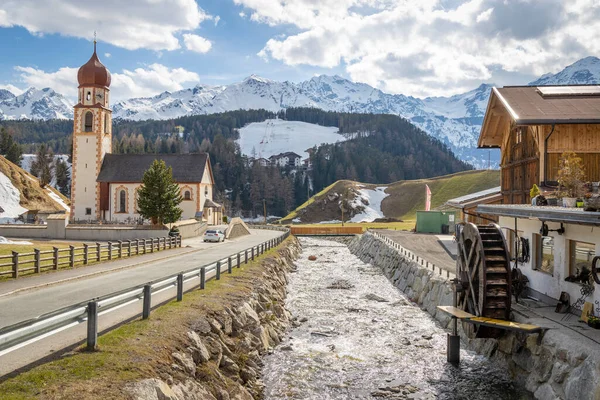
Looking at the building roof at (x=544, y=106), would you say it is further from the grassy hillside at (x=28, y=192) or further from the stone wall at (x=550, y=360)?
the grassy hillside at (x=28, y=192)

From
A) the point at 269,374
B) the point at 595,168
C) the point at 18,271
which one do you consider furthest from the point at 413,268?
the point at 18,271

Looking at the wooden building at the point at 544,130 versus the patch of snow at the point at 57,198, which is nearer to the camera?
the wooden building at the point at 544,130

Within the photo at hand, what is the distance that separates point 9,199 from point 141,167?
77.1ft

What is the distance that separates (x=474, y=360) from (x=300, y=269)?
24206 mm

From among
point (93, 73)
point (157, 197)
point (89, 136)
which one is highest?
point (93, 73)

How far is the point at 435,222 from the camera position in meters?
57.5

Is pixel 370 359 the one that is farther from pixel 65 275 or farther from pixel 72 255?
pixel 72 255

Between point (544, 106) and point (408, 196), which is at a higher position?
point (544, 106)

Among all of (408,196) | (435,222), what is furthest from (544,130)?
(408,196)

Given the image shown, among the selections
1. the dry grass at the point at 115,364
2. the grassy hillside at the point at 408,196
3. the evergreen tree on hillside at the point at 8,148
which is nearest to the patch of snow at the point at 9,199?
the evergreen tree on hillside at the point at 8,148

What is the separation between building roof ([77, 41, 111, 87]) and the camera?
67062 mm

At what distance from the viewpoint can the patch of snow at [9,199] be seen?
236 ft

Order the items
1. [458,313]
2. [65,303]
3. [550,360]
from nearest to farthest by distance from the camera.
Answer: [550,360] → [65,303] → [458,313]

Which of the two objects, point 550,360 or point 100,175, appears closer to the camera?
point 550,360
